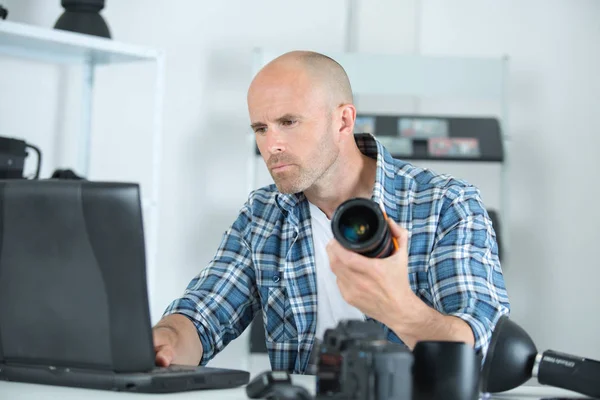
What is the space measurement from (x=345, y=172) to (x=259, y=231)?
219mm

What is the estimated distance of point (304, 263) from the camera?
5.99 ft

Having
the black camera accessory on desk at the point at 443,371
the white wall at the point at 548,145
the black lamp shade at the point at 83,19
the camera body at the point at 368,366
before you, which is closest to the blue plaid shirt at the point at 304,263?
the black camera accessory on desk at the point at 443,371

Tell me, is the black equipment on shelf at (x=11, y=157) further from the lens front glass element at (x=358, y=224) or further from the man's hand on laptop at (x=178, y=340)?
the lens front glass element at (x=358, y=224)

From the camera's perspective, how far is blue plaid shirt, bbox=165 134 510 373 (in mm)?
1619

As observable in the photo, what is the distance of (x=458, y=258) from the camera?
5.27 feet

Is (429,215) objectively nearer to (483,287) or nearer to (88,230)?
(483,287)

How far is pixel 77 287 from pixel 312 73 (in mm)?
850

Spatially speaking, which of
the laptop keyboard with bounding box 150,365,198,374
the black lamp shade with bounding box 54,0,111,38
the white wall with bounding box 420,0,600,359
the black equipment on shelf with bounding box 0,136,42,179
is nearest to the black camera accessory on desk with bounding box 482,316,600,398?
the laptop keyboard with bounding box 150,365,198,374

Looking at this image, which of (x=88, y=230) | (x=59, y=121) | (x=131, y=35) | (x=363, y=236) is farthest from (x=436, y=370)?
(x=131, y=35)

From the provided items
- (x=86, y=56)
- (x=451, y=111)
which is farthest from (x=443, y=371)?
(x=451, y=111)

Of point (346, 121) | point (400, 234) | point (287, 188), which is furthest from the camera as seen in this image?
point (346, 121)

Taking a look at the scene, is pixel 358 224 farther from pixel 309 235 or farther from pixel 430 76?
pixel 430 76

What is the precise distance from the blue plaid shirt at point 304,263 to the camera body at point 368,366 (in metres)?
0.54

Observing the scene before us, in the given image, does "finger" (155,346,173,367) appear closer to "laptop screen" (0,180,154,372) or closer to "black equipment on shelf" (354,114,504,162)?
"laptop screen" (0,180,154,372)
